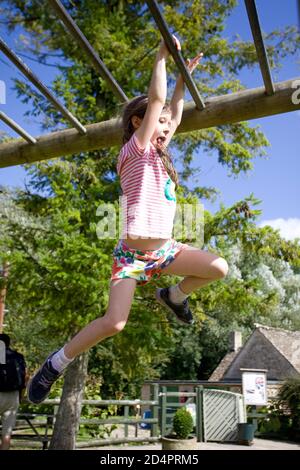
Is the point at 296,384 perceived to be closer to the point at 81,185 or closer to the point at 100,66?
the point at 81,185

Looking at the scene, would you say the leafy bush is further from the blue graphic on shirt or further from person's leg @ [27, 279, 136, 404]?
the blue graphic on shirt

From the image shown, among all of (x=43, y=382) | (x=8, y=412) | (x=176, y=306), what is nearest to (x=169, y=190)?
(x=176, y=306)

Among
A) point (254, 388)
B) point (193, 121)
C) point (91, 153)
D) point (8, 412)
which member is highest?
point (91, 153)

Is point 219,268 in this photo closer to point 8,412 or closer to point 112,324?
point 112,324

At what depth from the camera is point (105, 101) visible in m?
10.3

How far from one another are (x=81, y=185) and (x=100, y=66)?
594 centimetres

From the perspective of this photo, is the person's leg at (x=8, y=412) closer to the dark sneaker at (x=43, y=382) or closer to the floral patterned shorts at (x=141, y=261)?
the dark sneaker at (x=43, y=382)

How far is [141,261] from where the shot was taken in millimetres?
2320

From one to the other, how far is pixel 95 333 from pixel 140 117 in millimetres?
1127

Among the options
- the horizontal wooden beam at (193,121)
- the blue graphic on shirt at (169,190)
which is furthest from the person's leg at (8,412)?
the blue graphic on shirt at (169,190)

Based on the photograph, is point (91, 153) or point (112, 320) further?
point (91, 153)

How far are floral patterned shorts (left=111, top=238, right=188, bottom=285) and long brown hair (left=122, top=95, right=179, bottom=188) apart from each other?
38cm

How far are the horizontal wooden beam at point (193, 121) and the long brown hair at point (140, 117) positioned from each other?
1.63 feet

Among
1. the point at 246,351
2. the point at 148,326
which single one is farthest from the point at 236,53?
the point at 246,351
